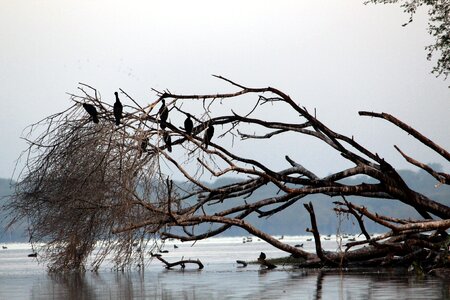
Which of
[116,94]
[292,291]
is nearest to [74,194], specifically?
[116,94]

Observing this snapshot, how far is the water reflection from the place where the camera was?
12734 millimetres

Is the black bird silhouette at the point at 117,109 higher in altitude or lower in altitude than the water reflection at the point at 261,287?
higher

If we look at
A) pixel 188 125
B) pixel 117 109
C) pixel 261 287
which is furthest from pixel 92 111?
pixel 261 287

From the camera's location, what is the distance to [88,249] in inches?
766

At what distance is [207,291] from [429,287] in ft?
11.1

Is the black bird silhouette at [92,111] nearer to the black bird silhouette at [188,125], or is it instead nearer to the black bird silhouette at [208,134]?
the black bird silhouette at [188,125]

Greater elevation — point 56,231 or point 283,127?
point 283,127

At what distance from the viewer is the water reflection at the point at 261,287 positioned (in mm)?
12734

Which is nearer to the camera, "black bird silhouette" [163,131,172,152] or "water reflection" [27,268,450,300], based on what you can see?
"water reflection" [27,268,450,300]

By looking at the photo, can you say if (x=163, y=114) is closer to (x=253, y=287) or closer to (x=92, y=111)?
(x=92, y=111)

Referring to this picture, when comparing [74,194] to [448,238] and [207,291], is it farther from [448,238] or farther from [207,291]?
[448,238]

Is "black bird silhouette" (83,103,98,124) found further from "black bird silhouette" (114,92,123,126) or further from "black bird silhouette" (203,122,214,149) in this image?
"black bird silhouette" (203,122,214,149)

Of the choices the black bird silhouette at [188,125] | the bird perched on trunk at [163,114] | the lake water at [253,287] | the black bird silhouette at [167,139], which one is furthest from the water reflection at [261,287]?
the bird perched on trunk at [163,114]

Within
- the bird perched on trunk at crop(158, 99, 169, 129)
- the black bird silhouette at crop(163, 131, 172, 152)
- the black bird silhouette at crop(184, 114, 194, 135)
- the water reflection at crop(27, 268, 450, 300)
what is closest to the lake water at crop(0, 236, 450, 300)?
the water reflection at crop(27, 268, 450, 300)
